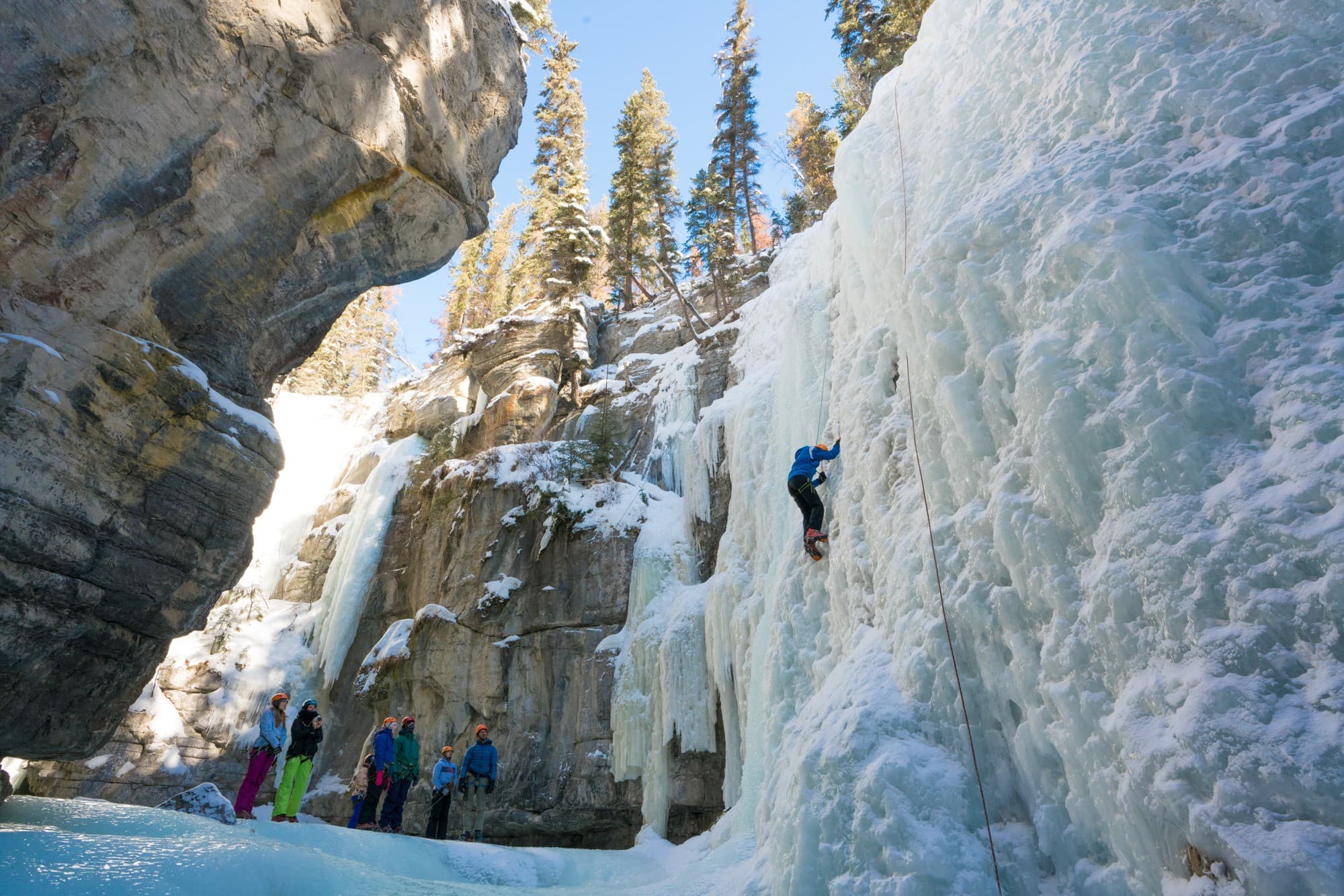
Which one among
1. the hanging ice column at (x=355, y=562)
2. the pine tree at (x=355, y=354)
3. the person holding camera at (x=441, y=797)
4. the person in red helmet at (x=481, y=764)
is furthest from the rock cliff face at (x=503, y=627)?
the pine tree at (x=355, y=354)

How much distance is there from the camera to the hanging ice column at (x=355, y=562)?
16781mm

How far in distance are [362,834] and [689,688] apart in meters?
5.01

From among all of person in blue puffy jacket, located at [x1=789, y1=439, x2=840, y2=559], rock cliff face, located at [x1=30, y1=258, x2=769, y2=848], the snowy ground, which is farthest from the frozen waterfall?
rock cliff face, located at [x1=30, y1=258, x2=769, y2=848]

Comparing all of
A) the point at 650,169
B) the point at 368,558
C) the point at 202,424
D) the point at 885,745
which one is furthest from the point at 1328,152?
the point at 650,169

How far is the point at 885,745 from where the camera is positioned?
171 inches

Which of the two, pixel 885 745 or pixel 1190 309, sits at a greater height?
pixel 1190 309

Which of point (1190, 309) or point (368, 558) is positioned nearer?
point (1190, 309)

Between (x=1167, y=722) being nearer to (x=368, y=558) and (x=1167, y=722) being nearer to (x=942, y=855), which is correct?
(x=942, y=855)

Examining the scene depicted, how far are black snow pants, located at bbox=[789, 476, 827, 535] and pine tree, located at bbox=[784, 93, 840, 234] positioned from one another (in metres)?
14.4

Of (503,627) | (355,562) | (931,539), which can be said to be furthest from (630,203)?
(931,539)

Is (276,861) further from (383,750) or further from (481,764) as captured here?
(481,764)

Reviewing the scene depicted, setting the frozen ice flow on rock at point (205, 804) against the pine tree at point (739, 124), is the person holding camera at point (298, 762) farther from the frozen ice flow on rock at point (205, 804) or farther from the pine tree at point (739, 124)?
the pine tree at point (739, 124)

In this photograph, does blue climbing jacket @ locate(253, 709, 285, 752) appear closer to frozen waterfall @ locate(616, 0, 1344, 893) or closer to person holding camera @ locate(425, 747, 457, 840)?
person holding camera @ locate(425, 747, 457, 840)

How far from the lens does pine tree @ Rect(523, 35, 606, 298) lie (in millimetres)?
22344
